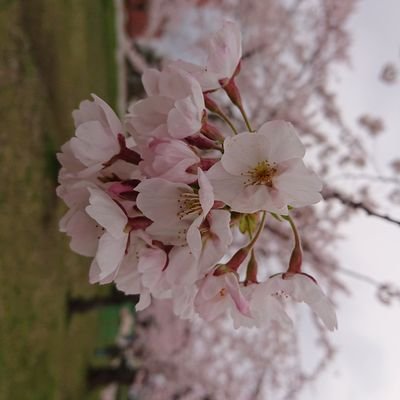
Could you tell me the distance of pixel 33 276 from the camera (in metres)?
4.56

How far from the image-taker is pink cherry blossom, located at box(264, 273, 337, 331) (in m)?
1.24

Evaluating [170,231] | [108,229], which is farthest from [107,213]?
[170,231]

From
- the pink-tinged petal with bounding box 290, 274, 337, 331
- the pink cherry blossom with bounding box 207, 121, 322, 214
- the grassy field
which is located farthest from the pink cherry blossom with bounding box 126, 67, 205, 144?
the grassy field

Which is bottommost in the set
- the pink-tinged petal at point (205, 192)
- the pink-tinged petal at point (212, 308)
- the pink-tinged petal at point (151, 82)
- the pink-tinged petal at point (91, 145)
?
the pink-tinged petal at point (212, 308)

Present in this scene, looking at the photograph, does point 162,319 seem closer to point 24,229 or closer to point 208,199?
point 24,229

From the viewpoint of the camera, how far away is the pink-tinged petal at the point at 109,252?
46.8 inches

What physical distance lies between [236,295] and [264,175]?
27cm

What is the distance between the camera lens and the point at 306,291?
1.25 metres

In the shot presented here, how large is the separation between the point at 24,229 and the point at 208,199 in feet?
11.7

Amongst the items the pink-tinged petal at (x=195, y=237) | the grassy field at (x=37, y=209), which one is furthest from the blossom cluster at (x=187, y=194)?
the grassy field at (x=37, y=209)

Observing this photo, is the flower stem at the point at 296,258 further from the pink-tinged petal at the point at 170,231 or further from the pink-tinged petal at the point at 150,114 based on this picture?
the pink-tinged petal at the point at 150,114

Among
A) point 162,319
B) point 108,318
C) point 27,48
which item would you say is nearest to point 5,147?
point 27,48

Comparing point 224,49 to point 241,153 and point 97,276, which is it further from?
point 97,276

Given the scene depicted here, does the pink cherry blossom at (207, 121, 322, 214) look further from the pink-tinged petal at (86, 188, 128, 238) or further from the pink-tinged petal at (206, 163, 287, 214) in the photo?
the pink-tinged petal at (86, 188, 128, 238)
